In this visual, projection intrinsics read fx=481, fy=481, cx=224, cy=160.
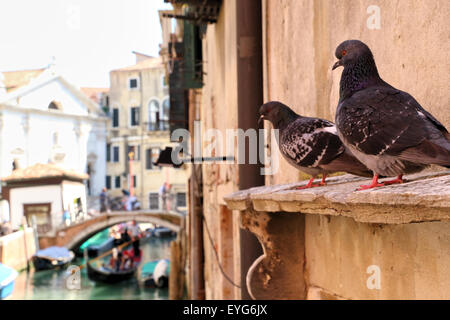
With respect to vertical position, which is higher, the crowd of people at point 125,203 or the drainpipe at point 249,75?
the drainpipe at point 249,75

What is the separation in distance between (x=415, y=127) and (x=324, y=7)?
162cm

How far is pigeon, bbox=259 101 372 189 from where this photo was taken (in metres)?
1.97

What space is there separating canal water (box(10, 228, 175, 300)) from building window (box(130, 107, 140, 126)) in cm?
1532

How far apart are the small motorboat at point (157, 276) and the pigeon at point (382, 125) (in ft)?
76.7

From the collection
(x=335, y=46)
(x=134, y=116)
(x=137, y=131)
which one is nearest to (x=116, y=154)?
(x=137, y=131)

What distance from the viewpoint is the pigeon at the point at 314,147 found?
77.5 inches

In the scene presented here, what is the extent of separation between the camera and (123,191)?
38.4m

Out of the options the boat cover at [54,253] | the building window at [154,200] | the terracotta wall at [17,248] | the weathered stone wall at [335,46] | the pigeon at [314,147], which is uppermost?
the weathered stone wall at [335,46]

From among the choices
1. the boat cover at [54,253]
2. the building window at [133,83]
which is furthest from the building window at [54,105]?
the boat cover at [54,253]

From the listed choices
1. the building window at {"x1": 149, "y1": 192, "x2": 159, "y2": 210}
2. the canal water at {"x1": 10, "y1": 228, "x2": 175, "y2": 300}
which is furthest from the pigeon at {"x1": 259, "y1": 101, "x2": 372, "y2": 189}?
the building window at {"x1": 149, "y1": 192, "x2": 159, "y2": 210}

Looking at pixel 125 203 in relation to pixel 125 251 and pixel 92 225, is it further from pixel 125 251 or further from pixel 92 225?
pixel 125 251

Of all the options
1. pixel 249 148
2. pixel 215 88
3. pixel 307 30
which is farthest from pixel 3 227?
pixel 307 30

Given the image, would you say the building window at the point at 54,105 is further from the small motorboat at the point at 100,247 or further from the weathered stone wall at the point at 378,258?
the weathered stone wall at the point at 378,258
